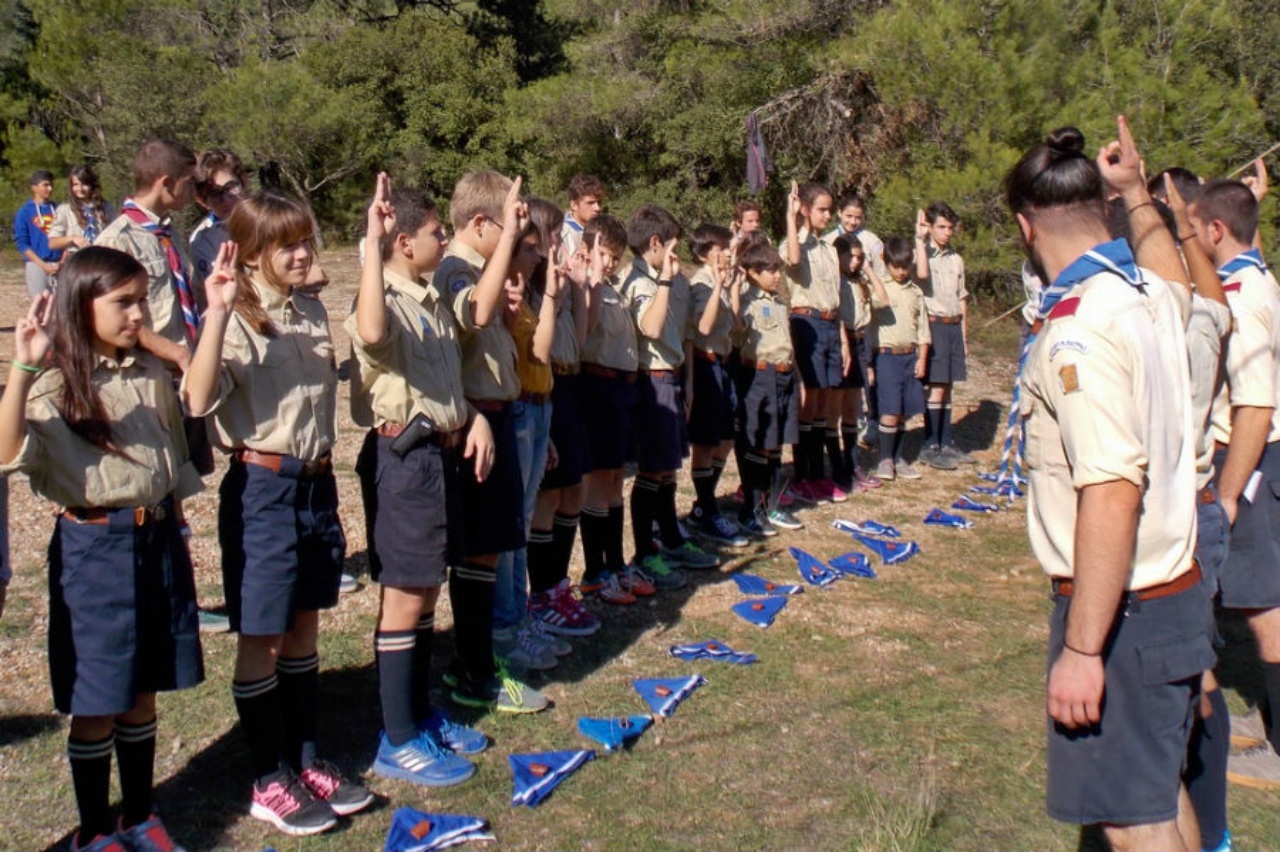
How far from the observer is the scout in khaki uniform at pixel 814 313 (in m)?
7.61

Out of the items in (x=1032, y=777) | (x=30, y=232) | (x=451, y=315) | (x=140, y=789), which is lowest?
(x=1032, y=777)

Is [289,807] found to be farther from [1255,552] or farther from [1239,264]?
[1239,264]

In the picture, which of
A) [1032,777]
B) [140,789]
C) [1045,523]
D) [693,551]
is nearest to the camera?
[1045,523]

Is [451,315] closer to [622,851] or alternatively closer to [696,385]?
[622,851]

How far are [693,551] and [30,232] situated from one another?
5835mm

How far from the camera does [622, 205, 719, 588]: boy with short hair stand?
596 centimetres

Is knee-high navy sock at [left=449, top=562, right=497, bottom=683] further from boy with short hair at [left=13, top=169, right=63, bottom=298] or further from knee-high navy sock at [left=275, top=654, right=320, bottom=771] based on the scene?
boy with short hair at [left=13, top=169, right=63, bottom=298]

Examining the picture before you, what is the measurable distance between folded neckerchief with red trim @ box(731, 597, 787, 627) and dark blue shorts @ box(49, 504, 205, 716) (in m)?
2.90

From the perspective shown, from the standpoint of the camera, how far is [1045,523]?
2.66 metres

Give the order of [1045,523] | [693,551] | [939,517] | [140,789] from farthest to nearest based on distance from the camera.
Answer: [939,517], [693,551], [140,789], [1045,523]

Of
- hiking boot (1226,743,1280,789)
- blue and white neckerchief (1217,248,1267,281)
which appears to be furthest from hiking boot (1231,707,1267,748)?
blue and white neckerchief (1217,248,1267,281)

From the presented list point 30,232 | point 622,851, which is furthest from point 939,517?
point 30,232

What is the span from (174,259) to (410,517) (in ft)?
6.14

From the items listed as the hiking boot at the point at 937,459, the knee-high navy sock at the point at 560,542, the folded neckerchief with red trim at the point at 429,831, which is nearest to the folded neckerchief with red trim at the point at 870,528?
the hiking boot at the point at 937,459
